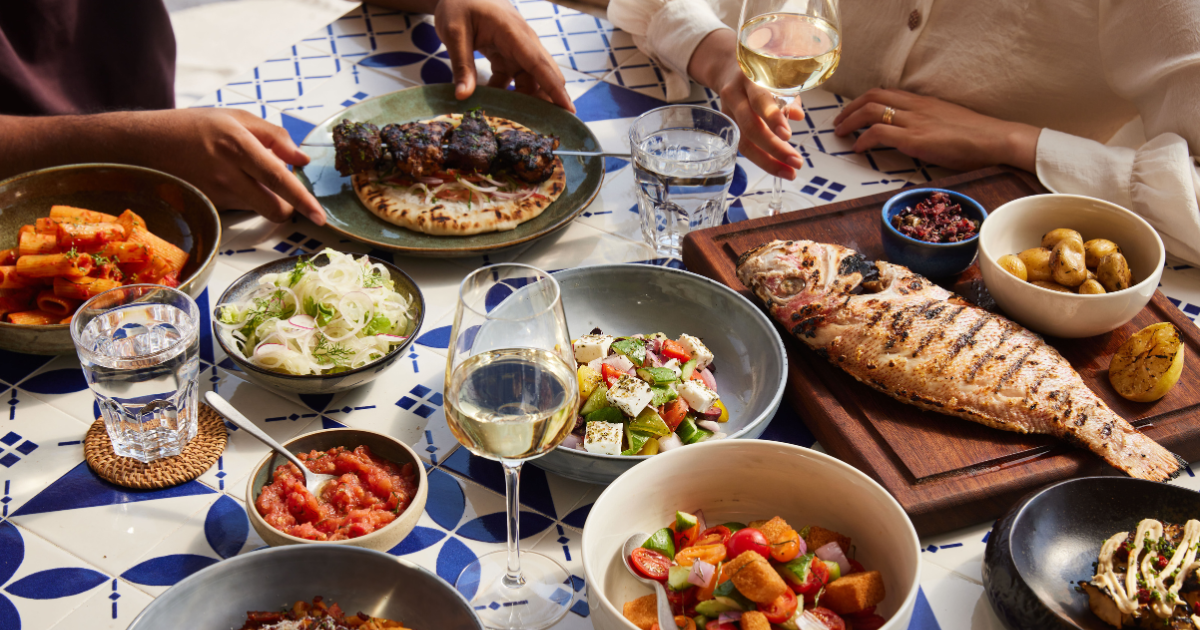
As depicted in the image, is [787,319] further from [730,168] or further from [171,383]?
[171,383]

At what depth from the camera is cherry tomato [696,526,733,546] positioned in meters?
1.32

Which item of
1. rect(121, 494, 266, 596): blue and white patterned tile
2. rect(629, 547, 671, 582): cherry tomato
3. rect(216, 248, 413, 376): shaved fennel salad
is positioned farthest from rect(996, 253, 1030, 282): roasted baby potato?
rect(121, 494, 266, 596): blue and white patterned tile

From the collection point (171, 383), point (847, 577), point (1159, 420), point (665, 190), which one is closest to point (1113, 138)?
point (1159, 420)

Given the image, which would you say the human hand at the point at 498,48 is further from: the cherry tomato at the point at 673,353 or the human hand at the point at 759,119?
the cherry tomato at the point at 673,353

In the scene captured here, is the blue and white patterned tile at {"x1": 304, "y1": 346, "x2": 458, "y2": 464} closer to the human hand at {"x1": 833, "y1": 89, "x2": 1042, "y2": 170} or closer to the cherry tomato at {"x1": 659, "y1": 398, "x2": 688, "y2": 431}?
the cherry tomato at {"x1": 659, "y1": 398, "x2": 688, "y2": 431}

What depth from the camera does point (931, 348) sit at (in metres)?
1.73

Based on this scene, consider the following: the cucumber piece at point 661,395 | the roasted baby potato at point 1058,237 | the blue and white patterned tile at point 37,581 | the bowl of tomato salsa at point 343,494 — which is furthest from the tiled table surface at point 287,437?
the roasted baby potato at point 1058,237

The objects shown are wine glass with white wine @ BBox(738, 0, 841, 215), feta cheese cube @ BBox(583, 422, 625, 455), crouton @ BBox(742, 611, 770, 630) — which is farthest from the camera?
wine glass with white wine @ BBox(738, 0, 841, 215)

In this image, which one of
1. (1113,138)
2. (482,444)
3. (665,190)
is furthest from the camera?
(1113,138)

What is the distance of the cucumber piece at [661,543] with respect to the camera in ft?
4.38

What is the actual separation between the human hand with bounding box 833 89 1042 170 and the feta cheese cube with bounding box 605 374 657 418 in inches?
55.0

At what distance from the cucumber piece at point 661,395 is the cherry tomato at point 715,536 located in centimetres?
30

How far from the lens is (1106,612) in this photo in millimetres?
1277

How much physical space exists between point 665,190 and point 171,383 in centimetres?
123
